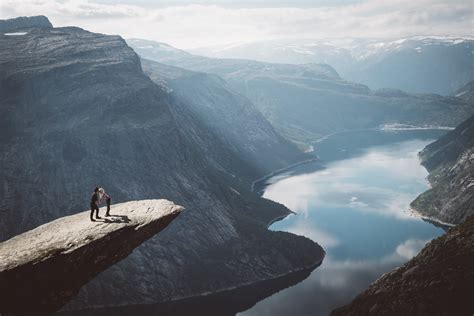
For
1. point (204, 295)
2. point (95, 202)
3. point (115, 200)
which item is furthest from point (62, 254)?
point (115, 200)

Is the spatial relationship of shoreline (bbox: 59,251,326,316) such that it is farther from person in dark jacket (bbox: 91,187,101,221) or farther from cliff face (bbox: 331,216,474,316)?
person in dark jacket (bbox: 91,187,101,221)

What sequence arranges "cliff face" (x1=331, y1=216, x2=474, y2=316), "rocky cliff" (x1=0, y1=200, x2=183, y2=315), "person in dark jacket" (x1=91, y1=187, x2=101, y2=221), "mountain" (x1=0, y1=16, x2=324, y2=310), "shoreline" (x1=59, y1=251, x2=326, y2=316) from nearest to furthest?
"rocky cliff" (x1=0, y1=200, x2=183, y2=315) < "person in dark jacket" (x1=91, y1=187, x2=101, y2=221) < "cliff face" (x1=331, y1=216, x2=474, y2=316) < "shoreline" (x1=59, y1=251, x2=326, y2=316) < "mountain" (x1=0, y1=16, x2=324, y2=310)

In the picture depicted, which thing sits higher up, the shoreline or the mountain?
the mountain

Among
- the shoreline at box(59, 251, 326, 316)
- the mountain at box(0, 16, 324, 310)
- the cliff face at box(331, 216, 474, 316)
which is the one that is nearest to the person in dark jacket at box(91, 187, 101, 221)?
the cliff face at box(331, 216, 474, 316)

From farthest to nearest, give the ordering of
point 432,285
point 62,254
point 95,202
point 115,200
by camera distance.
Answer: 1. point 115,200
2. point 432,285
3. point 95,202
4. point 62,254

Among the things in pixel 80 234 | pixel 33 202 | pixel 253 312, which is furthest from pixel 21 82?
pixel 80 234

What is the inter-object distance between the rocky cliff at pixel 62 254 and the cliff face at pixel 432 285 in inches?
1539

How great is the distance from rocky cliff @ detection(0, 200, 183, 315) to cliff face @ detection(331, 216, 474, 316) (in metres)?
39.1

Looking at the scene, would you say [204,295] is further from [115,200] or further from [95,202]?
[95,202]

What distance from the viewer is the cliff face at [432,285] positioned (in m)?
59.1

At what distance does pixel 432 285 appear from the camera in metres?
64.1

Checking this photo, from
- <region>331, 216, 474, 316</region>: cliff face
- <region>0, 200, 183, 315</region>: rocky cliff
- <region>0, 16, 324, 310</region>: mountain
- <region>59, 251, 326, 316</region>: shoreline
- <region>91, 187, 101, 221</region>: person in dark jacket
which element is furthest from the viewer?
<region>0, 16, 324, 310</region>: mountain

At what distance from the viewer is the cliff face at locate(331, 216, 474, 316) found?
194 feet

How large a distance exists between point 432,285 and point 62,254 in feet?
169
